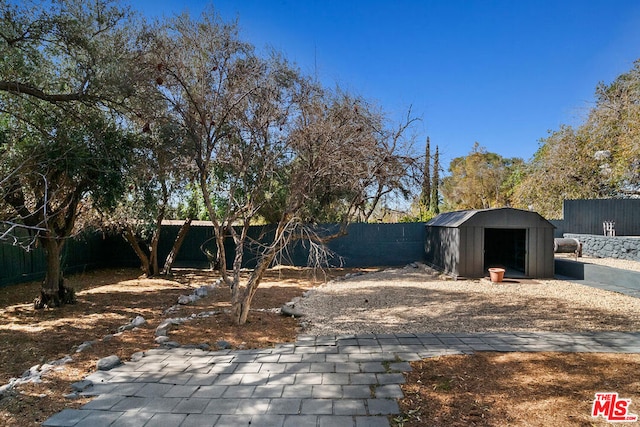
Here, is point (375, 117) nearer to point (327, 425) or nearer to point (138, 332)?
point (138, 332)

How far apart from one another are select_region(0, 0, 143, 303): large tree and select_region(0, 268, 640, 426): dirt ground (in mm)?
1533

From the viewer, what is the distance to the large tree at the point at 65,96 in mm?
4559

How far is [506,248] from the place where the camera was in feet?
35.4

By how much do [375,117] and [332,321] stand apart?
4.90m

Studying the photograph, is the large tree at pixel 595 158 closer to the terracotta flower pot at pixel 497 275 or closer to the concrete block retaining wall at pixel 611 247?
the concrete block retaining wall at pixel 611 247

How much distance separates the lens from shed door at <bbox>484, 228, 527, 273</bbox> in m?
9.72

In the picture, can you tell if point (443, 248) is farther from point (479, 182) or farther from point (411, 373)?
point (479, 182)

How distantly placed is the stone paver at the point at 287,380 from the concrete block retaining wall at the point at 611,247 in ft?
24.4

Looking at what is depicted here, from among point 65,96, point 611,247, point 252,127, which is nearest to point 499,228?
point 611,247

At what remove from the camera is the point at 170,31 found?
567 centimetres

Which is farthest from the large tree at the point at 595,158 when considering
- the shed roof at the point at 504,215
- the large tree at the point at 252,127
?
the large tree at the point at 252,127

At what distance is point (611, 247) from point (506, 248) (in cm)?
301

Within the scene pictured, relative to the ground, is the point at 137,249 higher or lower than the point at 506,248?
lower

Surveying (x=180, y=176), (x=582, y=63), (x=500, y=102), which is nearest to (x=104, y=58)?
(x=180, y=176)
